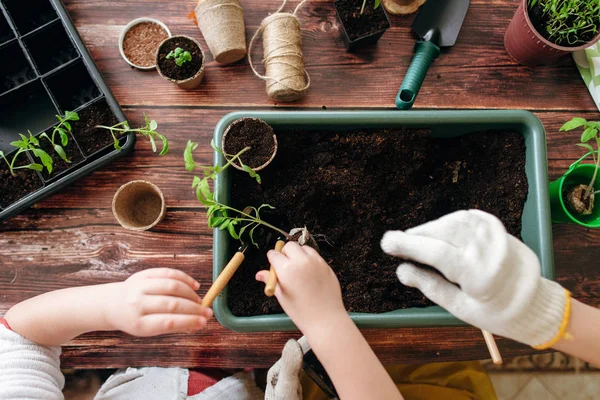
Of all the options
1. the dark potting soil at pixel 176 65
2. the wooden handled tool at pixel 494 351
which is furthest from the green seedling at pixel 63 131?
the wooden handled tool at pixel 494 351

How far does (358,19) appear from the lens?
1.06m

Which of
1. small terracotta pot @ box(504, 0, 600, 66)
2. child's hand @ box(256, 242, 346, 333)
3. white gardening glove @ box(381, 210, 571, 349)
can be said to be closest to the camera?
white gardening glove @ box(381, 210, 571, 349)

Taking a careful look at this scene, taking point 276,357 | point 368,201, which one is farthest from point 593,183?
point 276,357

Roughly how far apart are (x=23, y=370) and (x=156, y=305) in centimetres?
42

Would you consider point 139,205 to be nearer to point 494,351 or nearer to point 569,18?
point 494,351

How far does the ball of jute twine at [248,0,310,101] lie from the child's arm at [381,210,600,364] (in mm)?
514

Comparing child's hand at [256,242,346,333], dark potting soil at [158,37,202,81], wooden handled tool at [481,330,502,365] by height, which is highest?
dark potting soil at [158,37,202,81]

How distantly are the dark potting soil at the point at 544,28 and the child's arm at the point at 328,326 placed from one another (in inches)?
31.6

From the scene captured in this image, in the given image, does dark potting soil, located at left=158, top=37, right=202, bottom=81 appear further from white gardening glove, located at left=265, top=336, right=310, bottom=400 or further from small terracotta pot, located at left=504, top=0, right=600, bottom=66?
small terracotta pot, located at left=504, top=0, right=600, bottom=66

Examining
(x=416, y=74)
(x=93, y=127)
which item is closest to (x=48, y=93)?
(x=93, y=127)

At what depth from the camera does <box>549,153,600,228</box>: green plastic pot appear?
895 millimetres

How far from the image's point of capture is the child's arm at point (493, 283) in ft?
2.02

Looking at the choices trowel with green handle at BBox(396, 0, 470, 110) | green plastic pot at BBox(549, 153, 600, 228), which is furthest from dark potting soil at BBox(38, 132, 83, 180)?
green plastic pot at BBox(549, 153, 600, 228)

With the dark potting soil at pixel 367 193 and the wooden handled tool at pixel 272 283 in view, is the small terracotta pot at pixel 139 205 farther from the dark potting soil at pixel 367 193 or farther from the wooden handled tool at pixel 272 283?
the wooden handled tool at pixel 272 283
